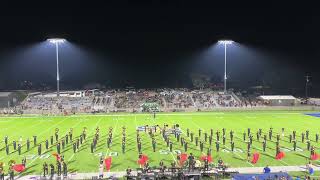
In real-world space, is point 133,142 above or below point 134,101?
below

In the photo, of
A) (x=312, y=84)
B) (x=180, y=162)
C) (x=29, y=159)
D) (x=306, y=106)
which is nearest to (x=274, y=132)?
(x=180, y=162)

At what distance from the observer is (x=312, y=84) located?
2790 inches

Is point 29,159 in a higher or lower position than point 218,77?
lower

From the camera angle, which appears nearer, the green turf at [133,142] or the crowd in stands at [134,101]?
the green turf at [133,142]

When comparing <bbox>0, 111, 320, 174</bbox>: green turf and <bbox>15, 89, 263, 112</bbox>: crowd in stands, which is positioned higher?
<bbox>15, 89, 263, 112</bbox>: crowd in stands

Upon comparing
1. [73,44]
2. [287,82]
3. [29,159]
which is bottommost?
[29,159]

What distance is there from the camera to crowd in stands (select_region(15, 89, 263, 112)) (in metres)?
50.9

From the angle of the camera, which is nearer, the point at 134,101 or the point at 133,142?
the point at 133,142

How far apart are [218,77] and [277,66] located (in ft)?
35.6

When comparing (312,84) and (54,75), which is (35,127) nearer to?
(54,75)

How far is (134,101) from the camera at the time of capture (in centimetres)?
5528

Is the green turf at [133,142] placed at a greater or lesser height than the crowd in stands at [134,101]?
lesser

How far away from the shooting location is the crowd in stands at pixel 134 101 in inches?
2004

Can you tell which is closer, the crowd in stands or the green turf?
the green turf
